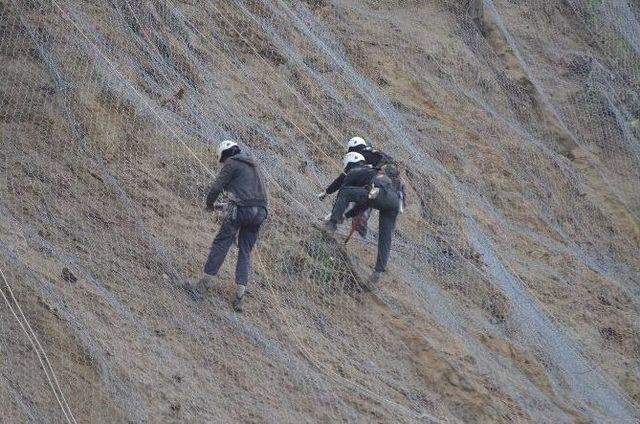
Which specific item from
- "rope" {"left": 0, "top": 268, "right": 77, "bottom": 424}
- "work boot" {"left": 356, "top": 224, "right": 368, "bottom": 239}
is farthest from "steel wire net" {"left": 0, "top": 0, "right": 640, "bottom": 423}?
"work boot" {"left": 356, "top": 224, "right": 368, "bottom": 239}

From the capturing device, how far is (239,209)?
844 cm

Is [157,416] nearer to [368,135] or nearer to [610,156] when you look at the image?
[368,135]

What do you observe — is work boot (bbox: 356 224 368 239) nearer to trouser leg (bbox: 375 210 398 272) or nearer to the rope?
trouser leg (bbox: 375 210 398 272)

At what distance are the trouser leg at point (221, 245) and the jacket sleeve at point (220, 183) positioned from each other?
20 cm

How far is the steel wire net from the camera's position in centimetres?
783

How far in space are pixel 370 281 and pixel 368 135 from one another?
2.31 meters

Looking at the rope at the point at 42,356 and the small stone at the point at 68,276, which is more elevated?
the small stone at the point at 68,276

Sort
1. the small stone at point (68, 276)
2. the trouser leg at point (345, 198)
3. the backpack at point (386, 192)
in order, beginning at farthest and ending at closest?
the trouser leg at point (345, 198), the backpack at point (386, 192), the small stone at point (68, 276)

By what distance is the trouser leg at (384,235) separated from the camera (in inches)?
384

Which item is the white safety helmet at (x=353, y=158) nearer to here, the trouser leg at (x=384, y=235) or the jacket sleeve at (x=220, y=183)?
the trouser leg at (x=384, y=235)

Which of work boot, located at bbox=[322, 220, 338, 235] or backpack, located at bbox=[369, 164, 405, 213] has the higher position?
backpack, located at bbox=[369, 164, 405, 213]

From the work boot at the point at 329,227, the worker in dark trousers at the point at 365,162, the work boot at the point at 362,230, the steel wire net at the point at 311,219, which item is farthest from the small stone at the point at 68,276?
the work boot at the point at 362,230

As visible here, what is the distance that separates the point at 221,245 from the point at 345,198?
165 cm

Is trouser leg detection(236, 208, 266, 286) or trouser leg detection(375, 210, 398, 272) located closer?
trouser leg detection(236, 208, 266, 286)
